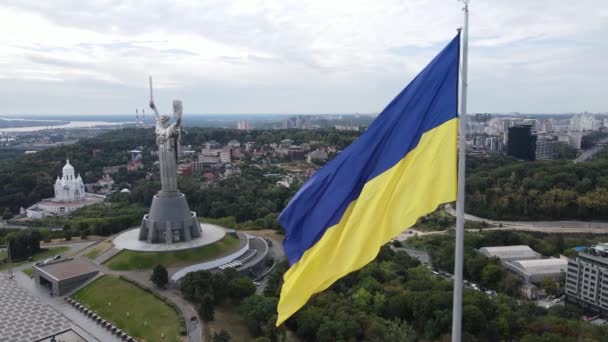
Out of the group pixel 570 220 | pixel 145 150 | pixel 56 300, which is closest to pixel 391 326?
pixel 56 300

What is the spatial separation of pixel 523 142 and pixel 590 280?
59.5 m

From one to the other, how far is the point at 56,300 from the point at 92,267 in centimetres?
254

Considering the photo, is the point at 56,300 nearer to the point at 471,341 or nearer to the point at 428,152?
the point at 471,341

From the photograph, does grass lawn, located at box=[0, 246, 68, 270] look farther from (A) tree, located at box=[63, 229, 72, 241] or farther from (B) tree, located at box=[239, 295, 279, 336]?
(B) tree, located at box=[239, 295, 279, 336]

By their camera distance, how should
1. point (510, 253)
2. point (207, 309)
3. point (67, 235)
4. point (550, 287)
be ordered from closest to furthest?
point (207, 309) → point (550, 287) → point (510, 253) → point (67, 235)

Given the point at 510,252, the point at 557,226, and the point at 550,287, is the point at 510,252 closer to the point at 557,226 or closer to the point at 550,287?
the point at 550,287

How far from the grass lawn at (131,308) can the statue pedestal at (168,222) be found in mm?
3626

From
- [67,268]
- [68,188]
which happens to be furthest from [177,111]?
[68,188]

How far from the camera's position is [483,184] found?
46719 mm

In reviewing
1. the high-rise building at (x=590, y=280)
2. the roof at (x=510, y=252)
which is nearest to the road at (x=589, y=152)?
the roof at (x=510, y=252)

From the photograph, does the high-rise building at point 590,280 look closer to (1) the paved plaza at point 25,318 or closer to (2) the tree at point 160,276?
(2) the tree at point 160,276

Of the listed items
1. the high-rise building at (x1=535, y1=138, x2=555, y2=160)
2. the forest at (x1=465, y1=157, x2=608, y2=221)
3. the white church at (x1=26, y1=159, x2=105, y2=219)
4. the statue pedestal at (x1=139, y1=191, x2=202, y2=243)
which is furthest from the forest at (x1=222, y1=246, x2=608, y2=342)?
the high-rise building at (x1=535, y1=138, x2=555, y2=160)

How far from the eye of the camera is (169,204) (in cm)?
2619

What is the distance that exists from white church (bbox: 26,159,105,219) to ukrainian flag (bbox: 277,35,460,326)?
48.4 meters
